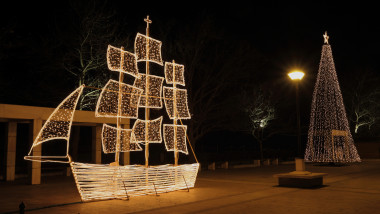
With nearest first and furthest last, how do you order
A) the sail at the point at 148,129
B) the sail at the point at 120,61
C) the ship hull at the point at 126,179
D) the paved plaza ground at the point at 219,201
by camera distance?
the paved plaza ground at the point at 219,201
the ship hull at the point at 126,179
the sail at the point at 120,61
the sail at the point at 148,129

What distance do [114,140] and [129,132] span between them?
699 mm

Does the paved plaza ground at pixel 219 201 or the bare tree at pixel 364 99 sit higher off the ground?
the bare tree at pixel 364 99

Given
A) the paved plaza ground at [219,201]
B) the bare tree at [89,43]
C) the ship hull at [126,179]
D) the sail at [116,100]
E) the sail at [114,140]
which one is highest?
the bare tree at [89,43]

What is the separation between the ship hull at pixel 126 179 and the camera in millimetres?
10344

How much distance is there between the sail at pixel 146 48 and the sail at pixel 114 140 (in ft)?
9.32

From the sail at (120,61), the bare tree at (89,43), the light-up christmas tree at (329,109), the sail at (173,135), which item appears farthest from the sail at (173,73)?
the light-up christmas tree at (329,109)

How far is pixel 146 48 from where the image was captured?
13195 millimetres

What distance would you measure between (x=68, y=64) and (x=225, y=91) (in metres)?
12.0

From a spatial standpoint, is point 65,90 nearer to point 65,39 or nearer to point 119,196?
point 65,39

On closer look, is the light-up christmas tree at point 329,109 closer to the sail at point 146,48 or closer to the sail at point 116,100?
the sail at point 146,48

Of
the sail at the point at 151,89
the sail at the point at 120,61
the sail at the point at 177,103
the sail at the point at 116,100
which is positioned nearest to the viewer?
the sail at the point at 116,100

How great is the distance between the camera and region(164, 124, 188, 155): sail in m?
13.5

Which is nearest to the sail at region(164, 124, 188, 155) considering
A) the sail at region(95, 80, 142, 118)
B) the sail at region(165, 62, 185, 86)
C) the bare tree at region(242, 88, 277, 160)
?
the sail at region(95, 80, 142, 118)

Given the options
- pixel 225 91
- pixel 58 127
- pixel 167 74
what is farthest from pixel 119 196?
pixel 225 91
